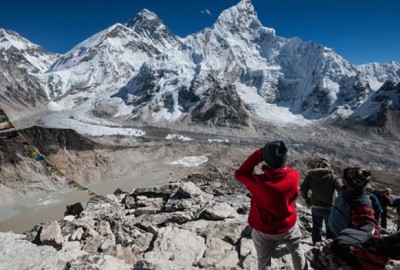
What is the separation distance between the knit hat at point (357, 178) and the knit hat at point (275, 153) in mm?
1126

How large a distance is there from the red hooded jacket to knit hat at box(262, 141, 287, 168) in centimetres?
12

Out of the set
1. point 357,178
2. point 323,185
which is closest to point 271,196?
point 357,178

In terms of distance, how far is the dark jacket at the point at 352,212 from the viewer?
13.9 ft

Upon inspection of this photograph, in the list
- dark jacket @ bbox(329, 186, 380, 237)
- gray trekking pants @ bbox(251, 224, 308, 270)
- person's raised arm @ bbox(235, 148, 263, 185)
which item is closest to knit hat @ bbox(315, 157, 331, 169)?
dark jacket @ bbox(329, 186, 380, 237)

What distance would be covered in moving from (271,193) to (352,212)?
1175 mm

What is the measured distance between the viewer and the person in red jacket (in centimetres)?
403

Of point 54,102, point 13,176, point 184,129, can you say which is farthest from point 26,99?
point 13,176

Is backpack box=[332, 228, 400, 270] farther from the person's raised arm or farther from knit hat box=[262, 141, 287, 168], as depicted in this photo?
the person's raised arm

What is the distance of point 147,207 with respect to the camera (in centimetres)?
988

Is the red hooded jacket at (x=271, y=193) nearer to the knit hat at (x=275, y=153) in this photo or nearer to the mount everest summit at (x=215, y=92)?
the knit hat at (x=275, y=153)

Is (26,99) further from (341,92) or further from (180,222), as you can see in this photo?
(180,222)

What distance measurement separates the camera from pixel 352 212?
4379 millimetres

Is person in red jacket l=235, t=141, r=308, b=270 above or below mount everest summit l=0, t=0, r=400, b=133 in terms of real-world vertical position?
below

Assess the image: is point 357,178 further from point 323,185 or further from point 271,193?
point 323,185
